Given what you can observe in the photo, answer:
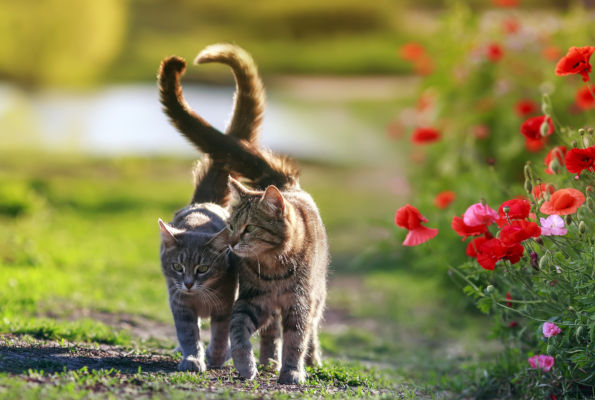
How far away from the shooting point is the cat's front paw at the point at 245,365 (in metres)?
4.26

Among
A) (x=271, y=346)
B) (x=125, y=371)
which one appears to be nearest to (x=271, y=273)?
(x=271, y=346)

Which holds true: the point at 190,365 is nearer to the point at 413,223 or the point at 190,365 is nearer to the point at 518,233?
the point at 413,223

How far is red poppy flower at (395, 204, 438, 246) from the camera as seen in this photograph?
172 inches

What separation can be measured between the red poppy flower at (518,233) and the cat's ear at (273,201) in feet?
3.97

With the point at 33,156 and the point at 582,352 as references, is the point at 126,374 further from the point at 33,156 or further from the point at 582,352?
the point at 33,156

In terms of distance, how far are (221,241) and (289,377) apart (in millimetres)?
900

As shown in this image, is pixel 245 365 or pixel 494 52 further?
pixel 494 52

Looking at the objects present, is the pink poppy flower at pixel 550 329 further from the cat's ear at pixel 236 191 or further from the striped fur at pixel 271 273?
the cat's ear at pixel 236 191

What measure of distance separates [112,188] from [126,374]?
942 cm

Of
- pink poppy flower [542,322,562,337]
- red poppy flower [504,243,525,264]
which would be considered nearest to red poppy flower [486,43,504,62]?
pink poppy flower [542,322,562,337]

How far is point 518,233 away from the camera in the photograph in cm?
389

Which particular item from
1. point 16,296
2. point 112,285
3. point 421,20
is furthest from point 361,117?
point 16,296

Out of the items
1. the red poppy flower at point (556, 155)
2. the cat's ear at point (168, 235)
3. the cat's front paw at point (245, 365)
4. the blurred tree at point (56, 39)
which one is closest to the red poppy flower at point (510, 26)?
the red poppy flower at point (556, 155)

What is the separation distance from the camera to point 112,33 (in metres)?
17.9
